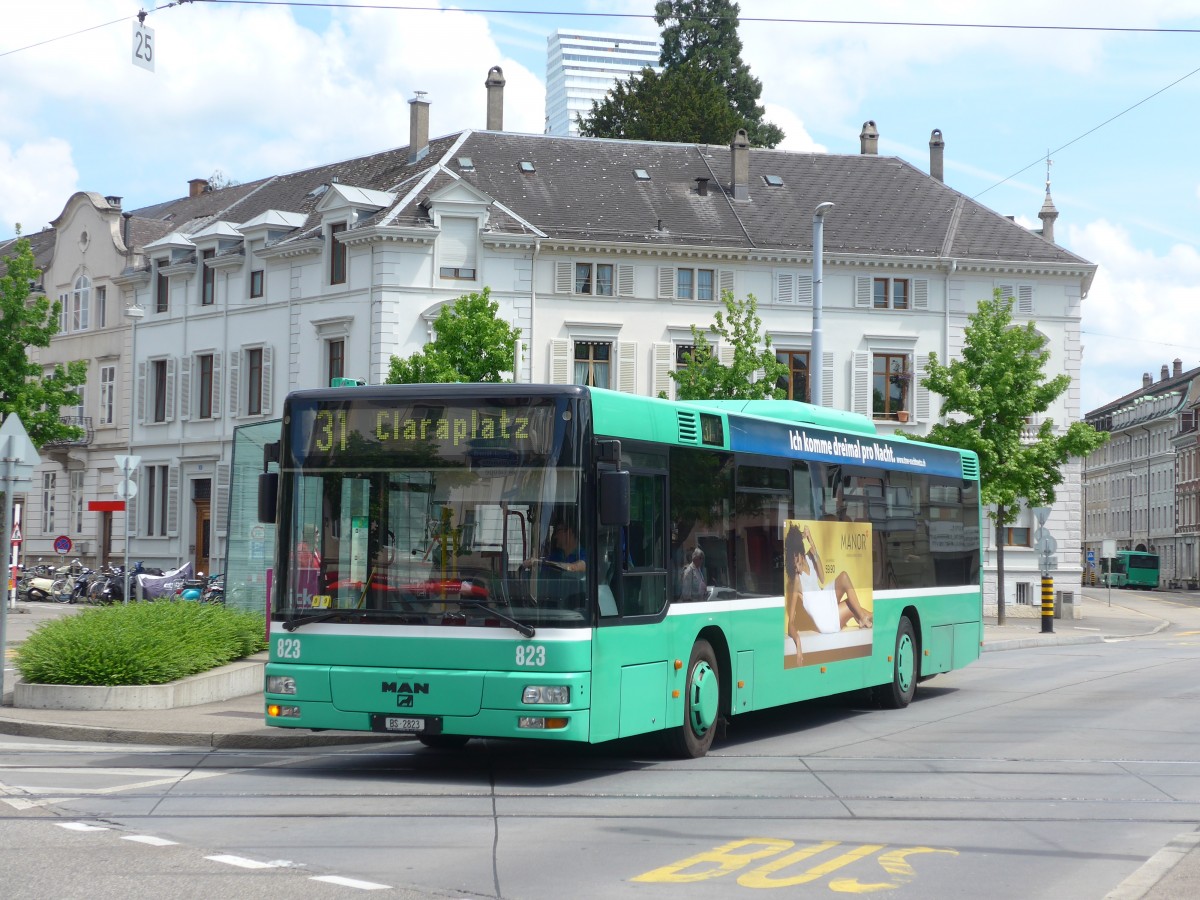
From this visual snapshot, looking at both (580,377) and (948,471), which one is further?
(580,377)

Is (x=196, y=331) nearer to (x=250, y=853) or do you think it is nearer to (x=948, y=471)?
(x=948, y=471)

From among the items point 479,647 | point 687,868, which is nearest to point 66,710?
point 479,647

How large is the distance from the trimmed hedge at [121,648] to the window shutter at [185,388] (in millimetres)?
38666

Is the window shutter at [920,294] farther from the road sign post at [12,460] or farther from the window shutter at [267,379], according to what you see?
the road sign post at [12,460]

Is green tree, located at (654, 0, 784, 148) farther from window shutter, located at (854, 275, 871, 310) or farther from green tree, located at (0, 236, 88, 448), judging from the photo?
green tree, located at (0, 236, 88, 448)

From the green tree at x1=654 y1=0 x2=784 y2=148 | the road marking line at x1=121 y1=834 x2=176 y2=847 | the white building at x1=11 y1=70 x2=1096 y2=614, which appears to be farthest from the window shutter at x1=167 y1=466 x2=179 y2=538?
the road marking line at x1=121 y1=834 x2=176 y2=847

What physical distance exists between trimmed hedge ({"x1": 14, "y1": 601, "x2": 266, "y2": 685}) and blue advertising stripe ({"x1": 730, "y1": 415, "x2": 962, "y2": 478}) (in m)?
6.55

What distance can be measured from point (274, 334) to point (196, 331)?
14.6 ft

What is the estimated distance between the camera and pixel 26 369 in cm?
4259

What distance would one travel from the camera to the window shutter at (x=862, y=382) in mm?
52500

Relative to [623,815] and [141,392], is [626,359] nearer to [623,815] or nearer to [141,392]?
[141,392]

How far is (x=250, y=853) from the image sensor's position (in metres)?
8.80

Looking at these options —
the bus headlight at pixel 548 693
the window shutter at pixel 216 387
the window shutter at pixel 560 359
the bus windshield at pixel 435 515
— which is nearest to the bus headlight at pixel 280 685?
the bus windshield at pixel 435 515

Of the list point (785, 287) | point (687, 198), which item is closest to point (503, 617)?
point (785, 287)
